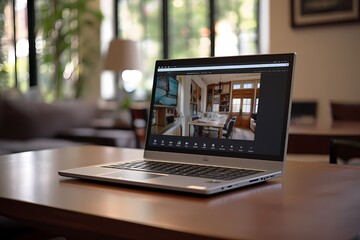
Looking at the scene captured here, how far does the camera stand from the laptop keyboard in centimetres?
88

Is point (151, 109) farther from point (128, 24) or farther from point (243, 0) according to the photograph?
A: point (128, 24)

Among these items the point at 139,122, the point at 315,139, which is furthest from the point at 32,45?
the point at 315,139

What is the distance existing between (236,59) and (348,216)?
0.48 meters

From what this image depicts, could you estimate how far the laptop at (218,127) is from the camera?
0.91 m

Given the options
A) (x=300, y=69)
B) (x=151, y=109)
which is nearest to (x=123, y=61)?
(x=300, y=69)

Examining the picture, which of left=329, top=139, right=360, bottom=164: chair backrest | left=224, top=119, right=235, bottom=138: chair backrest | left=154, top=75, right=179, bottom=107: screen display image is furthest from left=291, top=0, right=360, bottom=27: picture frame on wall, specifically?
left=224, top=119, right=235, bottom=138: chair backrest

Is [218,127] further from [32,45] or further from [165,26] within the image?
[32,45]

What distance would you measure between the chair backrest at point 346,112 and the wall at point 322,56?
1.53 meters

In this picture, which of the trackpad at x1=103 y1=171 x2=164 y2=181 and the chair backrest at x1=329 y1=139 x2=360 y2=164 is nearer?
the trackpad at x1=103 y1=171 x2=164 y2=181

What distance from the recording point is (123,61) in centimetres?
459

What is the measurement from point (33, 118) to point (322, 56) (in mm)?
2512

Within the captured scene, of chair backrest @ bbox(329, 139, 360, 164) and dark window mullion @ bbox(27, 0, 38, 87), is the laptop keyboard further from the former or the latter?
dark window mullion @ bbox(27, 0, 38, 87)

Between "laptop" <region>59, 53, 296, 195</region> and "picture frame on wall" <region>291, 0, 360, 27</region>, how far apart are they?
3.29 m

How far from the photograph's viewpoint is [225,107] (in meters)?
1.00
